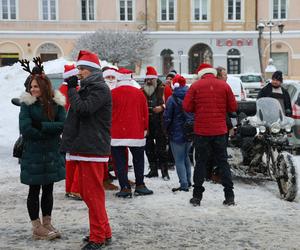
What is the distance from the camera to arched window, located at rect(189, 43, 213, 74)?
47.1 metres

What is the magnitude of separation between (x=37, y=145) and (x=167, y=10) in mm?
42889

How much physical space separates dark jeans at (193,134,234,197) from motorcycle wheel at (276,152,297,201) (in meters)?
0.82

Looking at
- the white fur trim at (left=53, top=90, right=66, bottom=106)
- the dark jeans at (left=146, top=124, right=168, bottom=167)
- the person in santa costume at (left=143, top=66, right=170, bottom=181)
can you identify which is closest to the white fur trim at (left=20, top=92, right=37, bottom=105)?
the white fur trim at (left=53, top=90, right=66, bottom=106)

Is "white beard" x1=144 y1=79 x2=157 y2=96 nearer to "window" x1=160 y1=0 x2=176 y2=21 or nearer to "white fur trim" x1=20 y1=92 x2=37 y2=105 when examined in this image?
"white fur trim" x1=20 y1=92 x2=37 y2=105

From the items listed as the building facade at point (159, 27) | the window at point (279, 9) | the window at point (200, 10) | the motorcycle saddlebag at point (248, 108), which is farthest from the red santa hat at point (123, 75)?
the window at point (279, 9)

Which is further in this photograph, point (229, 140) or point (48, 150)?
point (229, 140)

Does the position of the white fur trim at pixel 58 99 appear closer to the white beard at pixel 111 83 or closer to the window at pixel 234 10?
the white beard at pixel 111 83

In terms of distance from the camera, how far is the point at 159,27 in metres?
46.8

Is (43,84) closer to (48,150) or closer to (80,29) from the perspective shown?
(48,150)

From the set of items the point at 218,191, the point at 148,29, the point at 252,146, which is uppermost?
the point at 148,29

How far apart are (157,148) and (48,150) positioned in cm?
399

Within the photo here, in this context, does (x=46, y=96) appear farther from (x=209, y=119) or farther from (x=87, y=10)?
(x=87, y=10)

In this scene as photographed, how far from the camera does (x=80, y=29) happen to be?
152ft

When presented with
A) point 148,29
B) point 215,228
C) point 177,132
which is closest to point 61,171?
point 215,228
